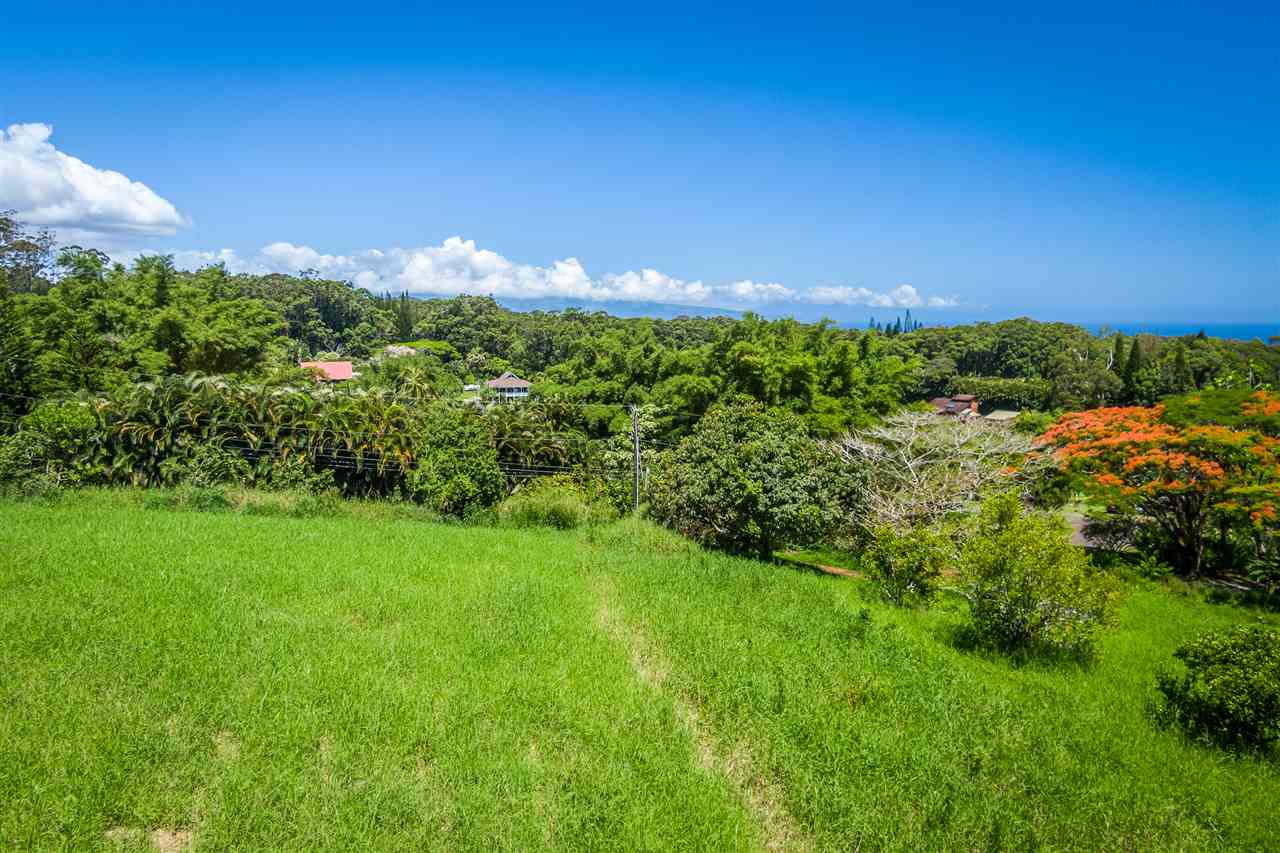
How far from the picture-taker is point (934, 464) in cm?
1334

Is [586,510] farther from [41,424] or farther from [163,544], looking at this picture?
[41,424]

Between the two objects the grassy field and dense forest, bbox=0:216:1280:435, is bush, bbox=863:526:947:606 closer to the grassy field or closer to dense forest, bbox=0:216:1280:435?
the grassy field

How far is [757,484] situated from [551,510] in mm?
4988

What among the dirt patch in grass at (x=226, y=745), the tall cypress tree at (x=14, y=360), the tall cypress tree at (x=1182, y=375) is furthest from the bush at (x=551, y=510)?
the tall cypress tree at (x=1182, y=375)

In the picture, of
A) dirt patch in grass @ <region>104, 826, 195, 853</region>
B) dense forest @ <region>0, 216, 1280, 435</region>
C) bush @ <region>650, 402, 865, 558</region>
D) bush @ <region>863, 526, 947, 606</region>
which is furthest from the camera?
dense forest @ <region>0, 216, 1280, 435</region>

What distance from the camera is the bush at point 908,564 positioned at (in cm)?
935

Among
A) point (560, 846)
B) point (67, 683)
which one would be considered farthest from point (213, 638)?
point (560, 846)

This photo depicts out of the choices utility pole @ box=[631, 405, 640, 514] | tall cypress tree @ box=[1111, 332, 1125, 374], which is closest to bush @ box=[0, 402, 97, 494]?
utility pole @ box=[631, 405, 640, 514]

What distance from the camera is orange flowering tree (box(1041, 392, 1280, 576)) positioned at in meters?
11.6

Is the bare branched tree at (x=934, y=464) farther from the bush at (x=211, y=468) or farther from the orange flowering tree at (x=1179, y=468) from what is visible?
the bush at (x=211, y=468)

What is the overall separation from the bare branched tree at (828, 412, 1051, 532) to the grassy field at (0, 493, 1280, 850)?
407cm

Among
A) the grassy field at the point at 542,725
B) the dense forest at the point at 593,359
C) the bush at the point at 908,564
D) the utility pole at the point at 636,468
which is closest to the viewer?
the grassy field at the point at 542,725

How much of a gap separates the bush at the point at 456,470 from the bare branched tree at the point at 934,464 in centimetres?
735

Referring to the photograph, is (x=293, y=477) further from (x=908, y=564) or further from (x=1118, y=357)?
(x=1118, y=357)
